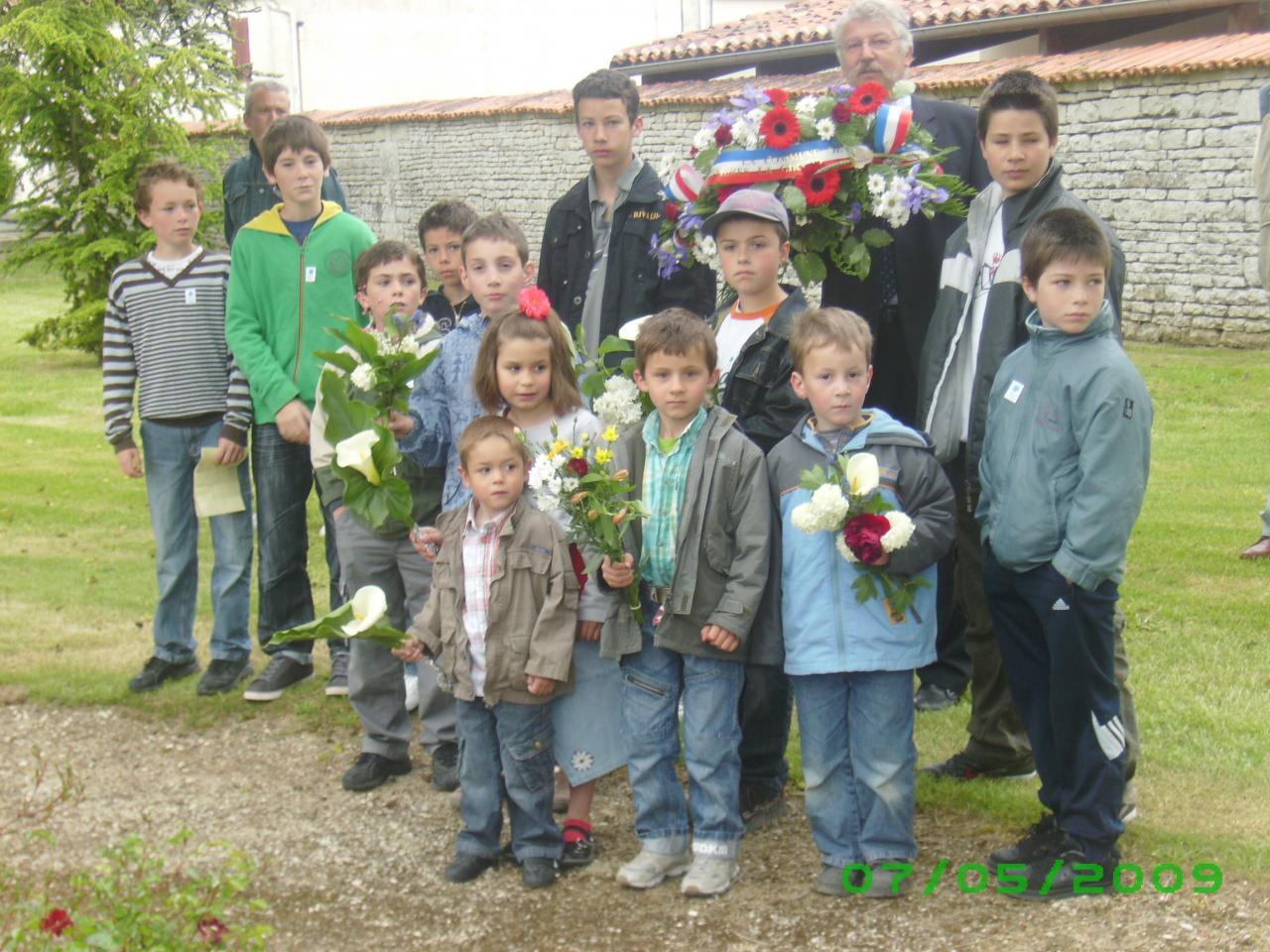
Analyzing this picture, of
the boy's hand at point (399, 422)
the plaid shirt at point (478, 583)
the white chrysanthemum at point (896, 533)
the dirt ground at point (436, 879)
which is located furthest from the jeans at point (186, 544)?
the white chrysanthemum at point (896, 533)

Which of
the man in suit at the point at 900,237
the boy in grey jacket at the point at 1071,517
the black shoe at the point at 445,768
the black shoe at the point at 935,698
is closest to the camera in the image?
the boy in grey jacket at the point at 1071,517

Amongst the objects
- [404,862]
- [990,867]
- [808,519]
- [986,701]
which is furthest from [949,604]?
[404,862]

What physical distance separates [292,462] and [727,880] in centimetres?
261

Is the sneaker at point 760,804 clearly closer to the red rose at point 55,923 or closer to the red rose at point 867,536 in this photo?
the red rose at point 867,536

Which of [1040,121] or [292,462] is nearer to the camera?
[1040,121]

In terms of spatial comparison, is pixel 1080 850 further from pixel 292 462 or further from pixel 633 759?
pixel 292 462

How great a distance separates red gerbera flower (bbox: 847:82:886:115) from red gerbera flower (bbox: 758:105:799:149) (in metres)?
0.19

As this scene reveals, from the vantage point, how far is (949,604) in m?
5.14

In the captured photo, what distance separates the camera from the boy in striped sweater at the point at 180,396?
18.6 ft

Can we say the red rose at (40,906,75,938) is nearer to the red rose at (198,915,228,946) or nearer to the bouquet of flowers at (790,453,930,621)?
the red rose at (198,915,228,946)

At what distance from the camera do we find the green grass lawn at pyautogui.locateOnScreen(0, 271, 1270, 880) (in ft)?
14.3

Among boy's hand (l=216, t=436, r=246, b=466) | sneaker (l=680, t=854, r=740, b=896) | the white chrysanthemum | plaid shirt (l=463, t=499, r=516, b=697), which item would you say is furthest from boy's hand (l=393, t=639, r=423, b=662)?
boy's hand (l=216, t=436, r=246, b=466)

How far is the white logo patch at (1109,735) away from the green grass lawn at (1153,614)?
0.42 m

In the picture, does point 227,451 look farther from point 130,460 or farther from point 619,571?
point 619,571
